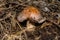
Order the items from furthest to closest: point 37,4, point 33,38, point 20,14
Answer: point 37,4
point 20,14
point 33,38

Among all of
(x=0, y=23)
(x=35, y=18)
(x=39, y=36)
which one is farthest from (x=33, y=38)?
(x=0, y=23)

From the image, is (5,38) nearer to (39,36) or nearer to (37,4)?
(39,36)

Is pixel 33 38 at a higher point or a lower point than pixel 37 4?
lower

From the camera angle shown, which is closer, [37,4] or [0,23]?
[0,23]

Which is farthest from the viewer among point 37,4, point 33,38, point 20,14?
point 37,4

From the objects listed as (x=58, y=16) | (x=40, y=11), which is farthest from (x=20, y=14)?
(x=58, y=16)
